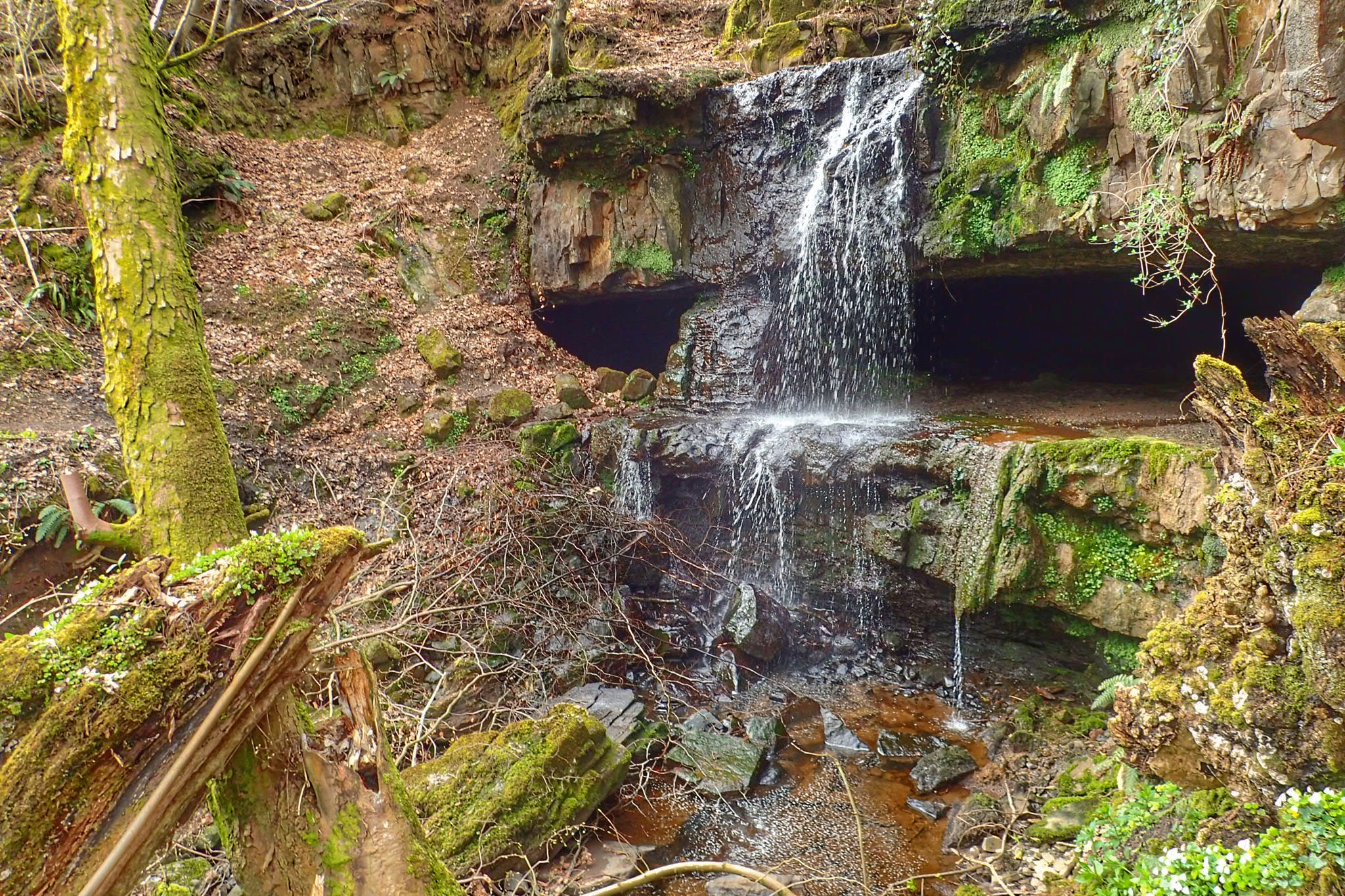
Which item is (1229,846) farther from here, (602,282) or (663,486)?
(602,282)

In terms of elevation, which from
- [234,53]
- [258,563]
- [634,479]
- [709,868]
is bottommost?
[709,868]

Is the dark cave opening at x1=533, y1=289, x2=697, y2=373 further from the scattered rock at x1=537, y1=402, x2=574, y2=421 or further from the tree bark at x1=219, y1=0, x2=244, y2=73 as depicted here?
the tree bark at x1=219, y1=0, x2=244, y2=73

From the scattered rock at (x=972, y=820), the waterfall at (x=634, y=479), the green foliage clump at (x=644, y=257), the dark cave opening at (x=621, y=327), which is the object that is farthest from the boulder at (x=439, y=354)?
the scattered rock at (x=972, y=820)

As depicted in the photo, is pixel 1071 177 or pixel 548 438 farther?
pixel 548 438

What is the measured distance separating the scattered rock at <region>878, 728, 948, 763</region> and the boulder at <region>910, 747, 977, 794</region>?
13 cm

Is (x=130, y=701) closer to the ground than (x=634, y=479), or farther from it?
farther from it

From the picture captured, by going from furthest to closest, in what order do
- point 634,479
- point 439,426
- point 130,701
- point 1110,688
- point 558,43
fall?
point 558,43
point 439,426
point 634,479
point 1110,688
point 130,701

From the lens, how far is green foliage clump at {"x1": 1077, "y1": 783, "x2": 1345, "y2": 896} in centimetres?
212

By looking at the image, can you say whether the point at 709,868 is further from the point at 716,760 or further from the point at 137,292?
the point at 137,292

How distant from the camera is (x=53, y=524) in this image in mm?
5738

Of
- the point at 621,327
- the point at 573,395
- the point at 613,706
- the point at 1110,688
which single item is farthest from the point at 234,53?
the point at 1110,688

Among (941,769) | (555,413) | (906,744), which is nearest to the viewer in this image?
(941,769)

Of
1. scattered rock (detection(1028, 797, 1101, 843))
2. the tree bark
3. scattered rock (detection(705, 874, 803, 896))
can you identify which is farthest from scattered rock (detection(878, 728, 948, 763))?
the tree bark

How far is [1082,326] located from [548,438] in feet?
24.9
